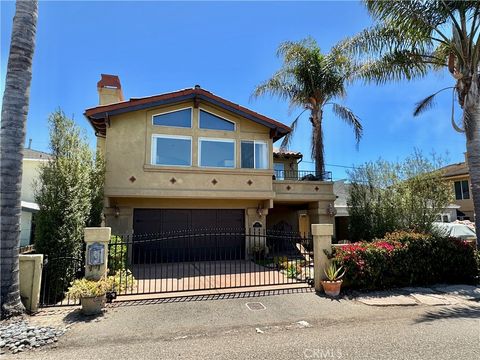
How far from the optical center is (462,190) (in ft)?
93.5

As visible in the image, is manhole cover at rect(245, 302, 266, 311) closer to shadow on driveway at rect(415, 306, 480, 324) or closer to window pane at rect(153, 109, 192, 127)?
shadow on driveway at rect(415, 306, 480, 324)

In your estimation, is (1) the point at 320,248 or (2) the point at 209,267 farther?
(2) the point at 209,267

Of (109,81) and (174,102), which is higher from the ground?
(109,81)

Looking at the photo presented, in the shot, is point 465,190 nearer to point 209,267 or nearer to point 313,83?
point 313,83

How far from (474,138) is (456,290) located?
17.4ft

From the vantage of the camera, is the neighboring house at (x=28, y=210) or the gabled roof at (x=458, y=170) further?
the gabled roof at (x=458, y=170)

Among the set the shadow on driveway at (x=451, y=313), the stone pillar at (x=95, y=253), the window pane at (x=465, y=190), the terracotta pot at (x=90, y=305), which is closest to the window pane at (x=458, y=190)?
the window pane at (x=465, y=190)

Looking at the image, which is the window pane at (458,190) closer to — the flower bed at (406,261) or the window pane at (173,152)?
the flower bed at (406,261)

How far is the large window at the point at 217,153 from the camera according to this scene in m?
15.0

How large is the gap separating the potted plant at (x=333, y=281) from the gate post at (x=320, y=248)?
204 millimetres

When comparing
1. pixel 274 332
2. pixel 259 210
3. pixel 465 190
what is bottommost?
pixel 274 332

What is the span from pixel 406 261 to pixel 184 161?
9.77 metres

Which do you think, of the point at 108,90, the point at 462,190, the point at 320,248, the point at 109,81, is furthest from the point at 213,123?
the point at 462,190

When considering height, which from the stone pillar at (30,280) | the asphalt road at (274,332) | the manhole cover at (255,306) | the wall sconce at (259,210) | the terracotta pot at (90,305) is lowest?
the asphalt road at (274,332)
